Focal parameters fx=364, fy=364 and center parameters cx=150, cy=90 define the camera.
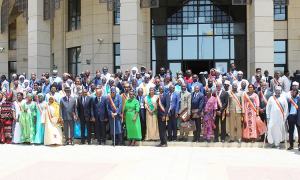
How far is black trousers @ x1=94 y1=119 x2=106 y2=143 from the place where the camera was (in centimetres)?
1270

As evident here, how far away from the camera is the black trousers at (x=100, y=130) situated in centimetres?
1270

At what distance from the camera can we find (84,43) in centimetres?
2156

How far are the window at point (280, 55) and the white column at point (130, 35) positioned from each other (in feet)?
26.1

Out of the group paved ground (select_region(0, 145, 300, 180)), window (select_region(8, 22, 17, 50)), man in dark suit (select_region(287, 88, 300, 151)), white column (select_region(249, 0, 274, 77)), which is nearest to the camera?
paved ground (select_region(0, 145, 300, 180))

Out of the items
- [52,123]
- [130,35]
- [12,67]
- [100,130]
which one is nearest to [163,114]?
[100,130]

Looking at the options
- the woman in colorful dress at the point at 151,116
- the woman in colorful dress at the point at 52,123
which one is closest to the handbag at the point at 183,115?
the woman in colorful dress at the point at 151,116

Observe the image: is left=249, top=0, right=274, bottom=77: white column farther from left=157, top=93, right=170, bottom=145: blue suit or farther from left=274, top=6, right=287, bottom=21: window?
left=157, top=93, right=170, bottom=145: blue suit

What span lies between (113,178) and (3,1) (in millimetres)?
20368

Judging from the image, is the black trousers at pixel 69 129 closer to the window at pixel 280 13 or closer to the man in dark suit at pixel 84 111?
the man in dark suit at pixel 84 111

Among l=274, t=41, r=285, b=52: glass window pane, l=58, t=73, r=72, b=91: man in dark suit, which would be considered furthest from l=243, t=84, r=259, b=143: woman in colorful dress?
l=274, t=41, r=285, b=52: glass window pane

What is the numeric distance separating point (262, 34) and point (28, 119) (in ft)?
33.9

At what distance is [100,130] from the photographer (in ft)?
42.2

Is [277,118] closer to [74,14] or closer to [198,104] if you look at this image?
[198,104]

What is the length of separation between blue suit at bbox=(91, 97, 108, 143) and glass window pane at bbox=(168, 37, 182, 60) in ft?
28.2
